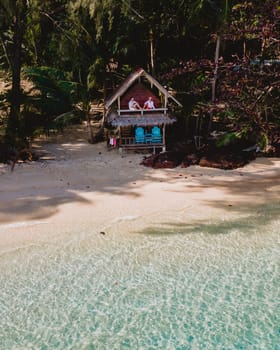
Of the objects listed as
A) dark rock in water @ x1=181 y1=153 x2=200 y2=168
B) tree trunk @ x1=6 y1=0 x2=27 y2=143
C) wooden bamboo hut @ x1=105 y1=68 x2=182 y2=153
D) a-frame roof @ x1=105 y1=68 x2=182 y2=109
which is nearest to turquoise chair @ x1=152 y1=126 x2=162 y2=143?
wooden bamboo hut @ x1=105 y1=68 x2=182 y2=153

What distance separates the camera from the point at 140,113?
50.3 ft

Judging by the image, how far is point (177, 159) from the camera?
1448 cm

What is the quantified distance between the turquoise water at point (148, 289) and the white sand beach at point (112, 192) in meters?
0.71

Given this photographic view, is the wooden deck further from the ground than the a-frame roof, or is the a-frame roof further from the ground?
the a-frame roof

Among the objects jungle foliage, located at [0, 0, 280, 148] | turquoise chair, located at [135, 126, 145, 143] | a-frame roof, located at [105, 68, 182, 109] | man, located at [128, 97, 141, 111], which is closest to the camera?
jungle foliage, located at [0, 0, 280, 148]

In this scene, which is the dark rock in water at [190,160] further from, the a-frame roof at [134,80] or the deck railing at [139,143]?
the a-frame roof at [134,80]

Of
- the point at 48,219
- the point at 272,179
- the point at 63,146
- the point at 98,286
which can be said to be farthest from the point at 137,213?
the point at 63,146

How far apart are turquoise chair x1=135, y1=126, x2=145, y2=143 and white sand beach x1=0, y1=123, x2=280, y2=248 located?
64cm

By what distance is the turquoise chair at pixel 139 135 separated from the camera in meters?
15.5

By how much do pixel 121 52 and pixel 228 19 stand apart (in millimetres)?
4420

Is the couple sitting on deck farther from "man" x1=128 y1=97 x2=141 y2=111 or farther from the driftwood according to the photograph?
the driftwood

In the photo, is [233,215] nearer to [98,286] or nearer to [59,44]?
[98,286]

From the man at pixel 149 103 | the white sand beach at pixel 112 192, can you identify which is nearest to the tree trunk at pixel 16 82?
the white sand beach at pixel 112 192

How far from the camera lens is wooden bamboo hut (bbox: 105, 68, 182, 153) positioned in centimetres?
1492
